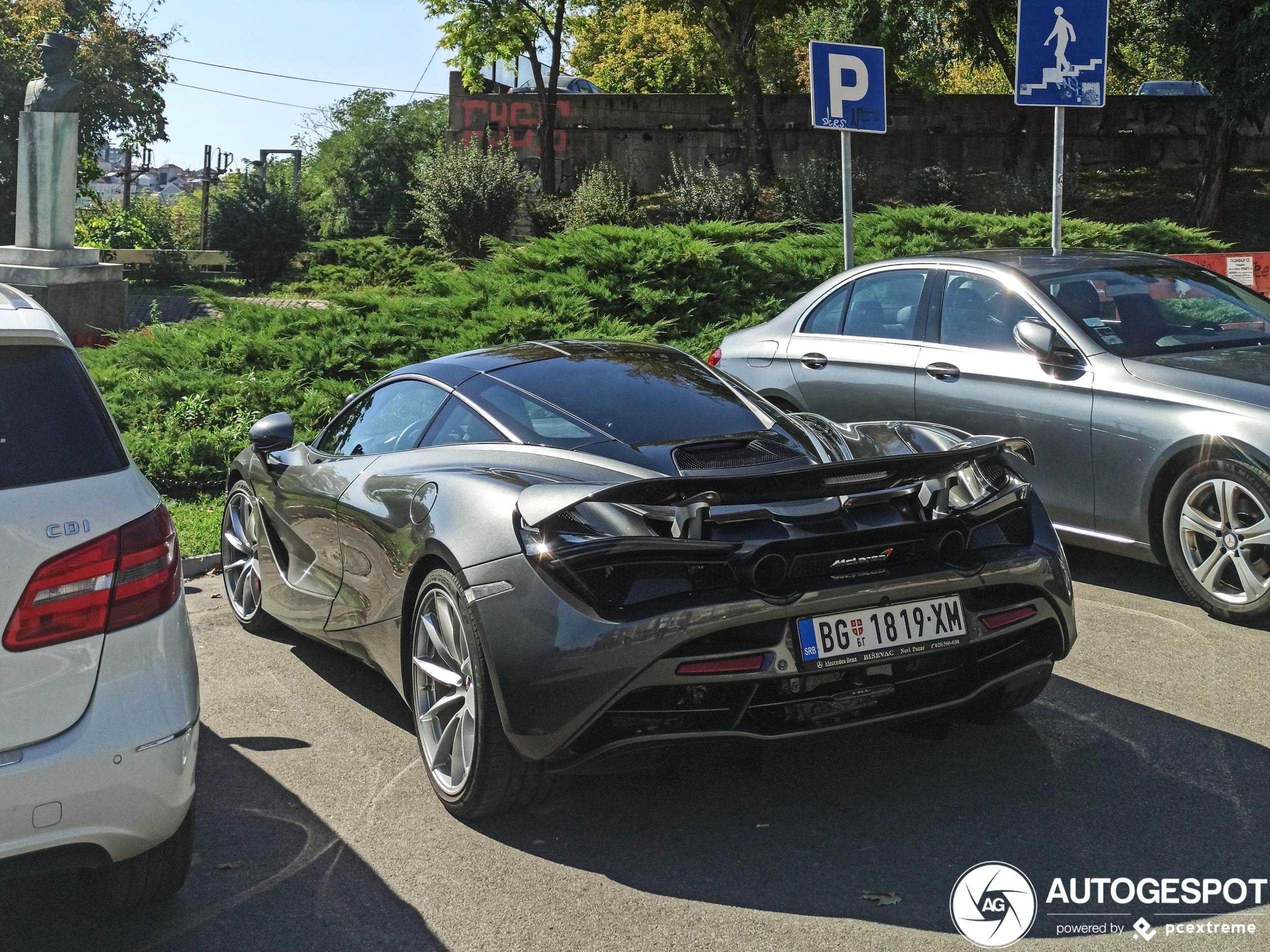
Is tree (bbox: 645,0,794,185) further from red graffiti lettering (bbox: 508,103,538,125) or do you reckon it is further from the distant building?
the distant building

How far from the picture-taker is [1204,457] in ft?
18.3

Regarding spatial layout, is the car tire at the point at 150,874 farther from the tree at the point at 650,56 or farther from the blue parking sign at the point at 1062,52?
the tree at the point at 650,56

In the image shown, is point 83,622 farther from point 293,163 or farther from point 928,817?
point 293,163

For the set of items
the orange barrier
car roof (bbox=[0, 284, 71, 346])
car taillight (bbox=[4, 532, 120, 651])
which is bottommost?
car taillight (bbox=[4, 532, 120, 651])

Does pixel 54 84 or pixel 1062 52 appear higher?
pixel 54 84

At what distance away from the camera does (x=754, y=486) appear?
11.7 ft

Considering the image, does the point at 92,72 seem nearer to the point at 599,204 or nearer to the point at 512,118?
the point at 512,118

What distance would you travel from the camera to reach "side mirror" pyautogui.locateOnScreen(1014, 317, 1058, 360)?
6.25 meters

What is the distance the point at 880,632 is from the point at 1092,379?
3.10m

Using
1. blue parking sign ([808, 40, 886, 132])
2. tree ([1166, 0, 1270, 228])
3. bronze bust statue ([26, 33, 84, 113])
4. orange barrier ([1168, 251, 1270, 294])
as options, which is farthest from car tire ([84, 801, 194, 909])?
tree ([1166, 0, 1270, 228])

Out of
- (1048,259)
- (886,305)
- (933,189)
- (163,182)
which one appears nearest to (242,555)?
(886,305)

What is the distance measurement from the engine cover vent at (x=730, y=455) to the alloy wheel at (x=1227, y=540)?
2358mm

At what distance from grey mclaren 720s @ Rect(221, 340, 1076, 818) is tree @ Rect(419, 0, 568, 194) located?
31.7m

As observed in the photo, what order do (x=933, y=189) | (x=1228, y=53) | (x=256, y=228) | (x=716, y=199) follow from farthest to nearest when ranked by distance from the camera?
(x=256, y=228)
(x=933, y=189)
(x=716, y=199)
(x=1228, y=53)
